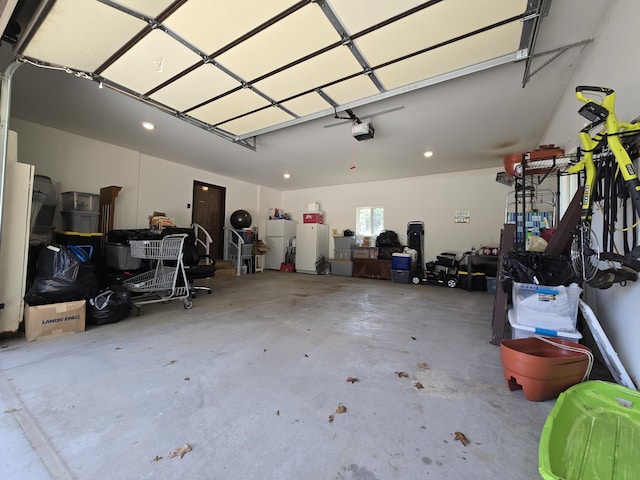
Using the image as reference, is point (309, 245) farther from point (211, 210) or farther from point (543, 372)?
point (543, 372)

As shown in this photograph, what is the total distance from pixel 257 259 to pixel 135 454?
6455 mm

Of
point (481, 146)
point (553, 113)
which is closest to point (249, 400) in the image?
point (553, 113)

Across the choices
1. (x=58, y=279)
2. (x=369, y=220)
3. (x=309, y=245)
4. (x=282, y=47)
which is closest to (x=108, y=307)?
(x=58, y=279)

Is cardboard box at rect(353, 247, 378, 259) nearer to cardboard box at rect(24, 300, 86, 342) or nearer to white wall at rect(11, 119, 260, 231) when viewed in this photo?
white wall at rect(11, 119, 260, 231)

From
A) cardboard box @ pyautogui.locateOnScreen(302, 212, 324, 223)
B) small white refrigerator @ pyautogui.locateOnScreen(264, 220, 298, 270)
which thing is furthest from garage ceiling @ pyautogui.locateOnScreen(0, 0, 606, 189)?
small white refrigerator @ pyautogui.locateOnScreen(264, 220, 298, 270)

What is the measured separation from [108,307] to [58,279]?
505 millimetres

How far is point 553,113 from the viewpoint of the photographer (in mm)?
3262

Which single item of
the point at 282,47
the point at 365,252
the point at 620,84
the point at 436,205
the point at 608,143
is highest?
the point at 282,47

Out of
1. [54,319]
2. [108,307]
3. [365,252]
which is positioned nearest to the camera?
[54,319]

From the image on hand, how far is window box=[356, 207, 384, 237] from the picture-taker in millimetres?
7270

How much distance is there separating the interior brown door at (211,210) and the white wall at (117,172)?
6.7 inches

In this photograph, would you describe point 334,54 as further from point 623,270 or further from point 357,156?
point 357,156

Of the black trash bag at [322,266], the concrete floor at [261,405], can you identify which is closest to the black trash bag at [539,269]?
the concrete floor at [261,405]

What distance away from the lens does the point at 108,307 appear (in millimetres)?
2699
